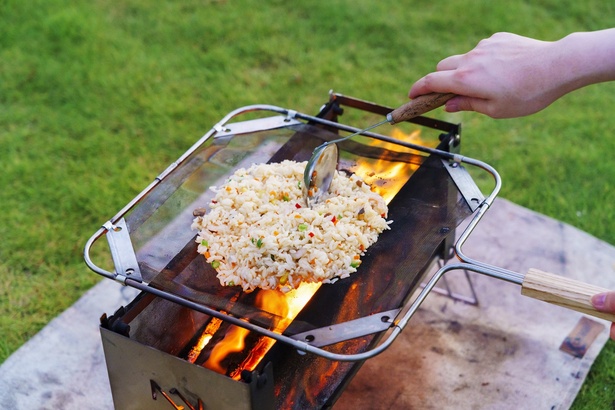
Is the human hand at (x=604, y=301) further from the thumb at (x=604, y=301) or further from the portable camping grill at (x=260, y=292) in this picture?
the portable camping grill at (x=260, y=292)

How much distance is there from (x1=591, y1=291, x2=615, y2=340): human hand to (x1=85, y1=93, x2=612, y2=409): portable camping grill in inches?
9.5

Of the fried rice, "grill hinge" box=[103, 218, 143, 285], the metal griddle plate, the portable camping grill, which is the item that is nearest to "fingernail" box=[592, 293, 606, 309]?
the portable camping grill

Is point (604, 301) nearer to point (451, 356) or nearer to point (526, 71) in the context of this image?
point (526, 71)

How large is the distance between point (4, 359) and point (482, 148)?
10.1ft

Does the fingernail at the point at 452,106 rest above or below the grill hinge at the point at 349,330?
above

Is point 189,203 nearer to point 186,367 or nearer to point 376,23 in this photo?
point 186,367

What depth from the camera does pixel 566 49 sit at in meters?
2.25

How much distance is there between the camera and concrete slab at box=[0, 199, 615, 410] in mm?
3062

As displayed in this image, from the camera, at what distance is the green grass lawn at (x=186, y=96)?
3.97m

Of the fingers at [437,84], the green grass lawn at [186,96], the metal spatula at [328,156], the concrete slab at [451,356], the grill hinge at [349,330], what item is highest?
the fingers at [437,84]

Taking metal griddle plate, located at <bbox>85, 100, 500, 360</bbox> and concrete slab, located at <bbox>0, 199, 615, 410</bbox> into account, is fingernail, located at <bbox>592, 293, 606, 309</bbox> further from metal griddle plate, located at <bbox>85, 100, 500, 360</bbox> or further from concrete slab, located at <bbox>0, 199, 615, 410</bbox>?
concrete slab, located at <bbox>0, 199, 615, 410</bbox>

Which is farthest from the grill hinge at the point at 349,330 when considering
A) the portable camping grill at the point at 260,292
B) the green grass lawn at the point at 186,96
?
the green grass lawn at the point at 186,96

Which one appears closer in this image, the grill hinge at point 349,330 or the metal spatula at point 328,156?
the grill hinge at point 349,330

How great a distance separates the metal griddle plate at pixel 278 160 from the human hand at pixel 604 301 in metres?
0.56
